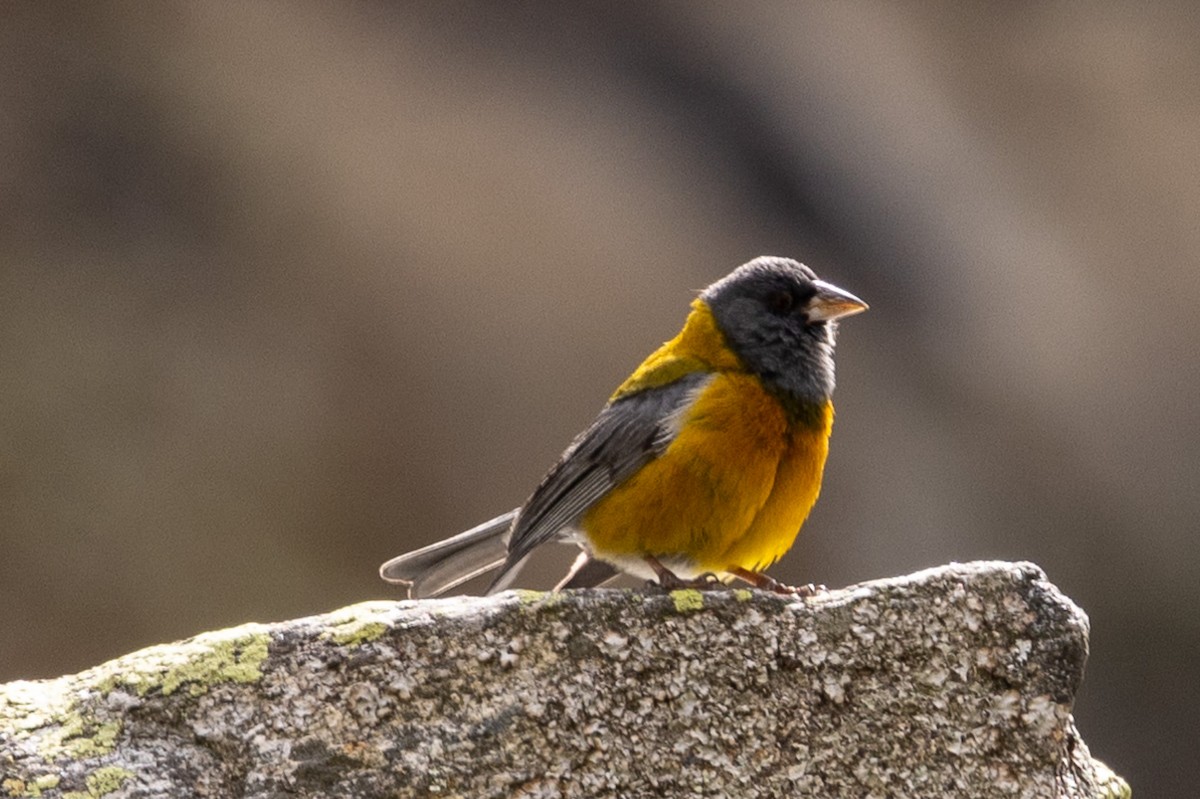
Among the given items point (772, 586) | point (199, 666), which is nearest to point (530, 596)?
point (199, 666)

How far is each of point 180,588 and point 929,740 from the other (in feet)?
21.1

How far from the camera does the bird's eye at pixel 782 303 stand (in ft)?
15.3

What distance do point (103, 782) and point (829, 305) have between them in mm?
2621

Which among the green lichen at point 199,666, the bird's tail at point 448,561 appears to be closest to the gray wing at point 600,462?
the bird's tail at point 448,561

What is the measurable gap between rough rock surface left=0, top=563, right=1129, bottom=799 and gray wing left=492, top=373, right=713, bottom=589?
117 cm

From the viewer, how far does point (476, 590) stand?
828cm

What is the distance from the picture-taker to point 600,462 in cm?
443

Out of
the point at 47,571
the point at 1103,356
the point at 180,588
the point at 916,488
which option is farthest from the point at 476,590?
the point at 1103,356

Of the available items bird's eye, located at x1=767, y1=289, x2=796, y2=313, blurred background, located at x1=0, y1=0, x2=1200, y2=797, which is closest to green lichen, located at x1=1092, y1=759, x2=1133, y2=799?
bird's eye, located at x1=767, y1=289, x2=796, y2=313

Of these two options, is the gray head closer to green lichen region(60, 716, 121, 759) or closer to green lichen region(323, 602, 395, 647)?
green lichen region(323, 602, 395, 647)

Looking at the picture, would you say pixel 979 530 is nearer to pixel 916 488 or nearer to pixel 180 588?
pixel 916 488

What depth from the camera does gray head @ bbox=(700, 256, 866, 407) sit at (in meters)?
4.45

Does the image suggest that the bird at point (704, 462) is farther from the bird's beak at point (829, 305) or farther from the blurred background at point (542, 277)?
the blurred background at point (542, 277)

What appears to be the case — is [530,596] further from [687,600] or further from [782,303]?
[782,303]
